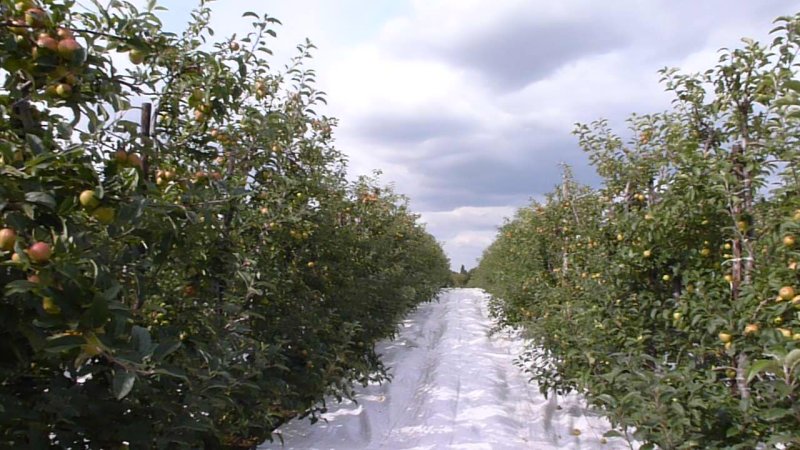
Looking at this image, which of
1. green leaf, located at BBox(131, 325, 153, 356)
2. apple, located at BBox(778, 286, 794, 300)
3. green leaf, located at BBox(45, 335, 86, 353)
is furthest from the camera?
apple, located at BBox(778, 286, 794, 300)

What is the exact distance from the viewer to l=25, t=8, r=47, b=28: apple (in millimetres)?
1034

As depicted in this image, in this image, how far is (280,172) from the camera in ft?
10.7

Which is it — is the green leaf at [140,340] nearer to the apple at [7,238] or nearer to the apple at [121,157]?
the apple at [7,238]

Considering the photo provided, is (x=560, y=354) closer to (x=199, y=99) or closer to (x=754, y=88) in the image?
(x=754, y=88)

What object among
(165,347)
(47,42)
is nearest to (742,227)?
(165,347)

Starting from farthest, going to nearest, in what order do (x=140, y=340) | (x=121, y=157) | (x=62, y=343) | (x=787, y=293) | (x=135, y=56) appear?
(x=787, y=293) → (x=135, y=56) → (x=121, y=157) → (x=140, y=340) → (x=62, y=343)

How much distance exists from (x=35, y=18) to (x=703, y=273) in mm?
2791

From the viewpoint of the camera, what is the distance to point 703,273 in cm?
252

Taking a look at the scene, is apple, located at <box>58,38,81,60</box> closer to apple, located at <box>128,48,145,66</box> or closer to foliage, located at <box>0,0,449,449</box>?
foliage, located at <box>0,0,449,449</box>

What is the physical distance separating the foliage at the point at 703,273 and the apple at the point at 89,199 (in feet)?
5.25

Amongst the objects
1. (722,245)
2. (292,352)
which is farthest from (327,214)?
(722,245)

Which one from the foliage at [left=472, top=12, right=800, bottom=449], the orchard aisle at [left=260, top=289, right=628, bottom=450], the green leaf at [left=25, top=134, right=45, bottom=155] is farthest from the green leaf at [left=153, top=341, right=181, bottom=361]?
the orchard aisle at [left=260, top=289, right=628, bottom=450]

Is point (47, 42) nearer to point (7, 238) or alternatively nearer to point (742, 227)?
point (7, 238)

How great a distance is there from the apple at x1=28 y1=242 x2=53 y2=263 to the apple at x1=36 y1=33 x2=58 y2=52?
463mm
